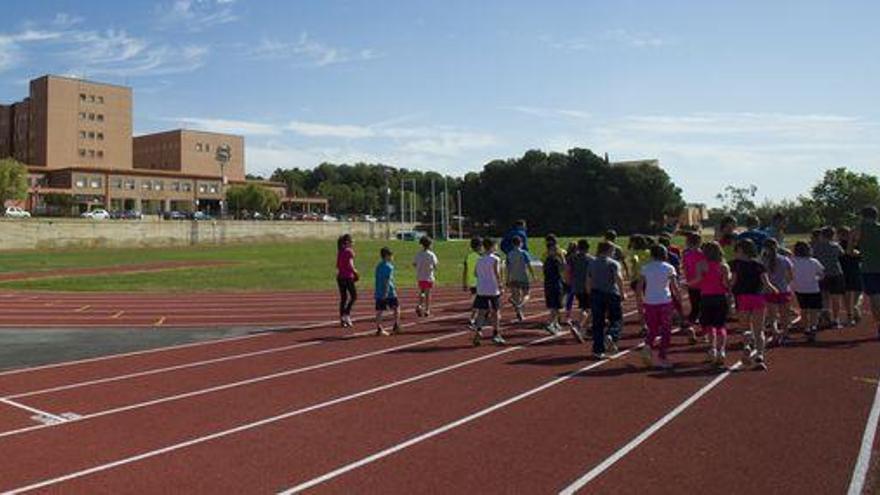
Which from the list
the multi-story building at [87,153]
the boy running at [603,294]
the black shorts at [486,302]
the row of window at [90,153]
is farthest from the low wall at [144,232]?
the boy running at [603,294]

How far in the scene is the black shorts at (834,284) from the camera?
48.4ft

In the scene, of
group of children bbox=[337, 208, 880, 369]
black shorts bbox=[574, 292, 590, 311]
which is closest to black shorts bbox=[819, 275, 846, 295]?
group of children bbox=[337, 208, 880, 369]

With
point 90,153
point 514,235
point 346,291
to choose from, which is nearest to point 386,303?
point 346,291

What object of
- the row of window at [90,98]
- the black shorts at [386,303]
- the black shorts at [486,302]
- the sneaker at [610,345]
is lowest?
the sneaker at [610,345]

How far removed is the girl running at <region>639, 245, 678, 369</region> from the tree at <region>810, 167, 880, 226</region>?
2961 inches

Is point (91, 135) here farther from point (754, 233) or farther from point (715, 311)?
point (715, 311)

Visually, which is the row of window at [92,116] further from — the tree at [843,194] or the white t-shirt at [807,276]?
the white t-shirt at [807,276]

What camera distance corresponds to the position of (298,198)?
133375 millimetres

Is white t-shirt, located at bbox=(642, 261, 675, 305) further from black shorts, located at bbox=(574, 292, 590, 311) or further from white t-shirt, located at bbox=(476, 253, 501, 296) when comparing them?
white t-shirt, located at bbox=(476, 253, 501, 296)

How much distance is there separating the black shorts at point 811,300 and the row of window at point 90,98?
4180 inches

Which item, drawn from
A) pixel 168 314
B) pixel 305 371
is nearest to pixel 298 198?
pixel 168 314

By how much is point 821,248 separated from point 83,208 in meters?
94.3

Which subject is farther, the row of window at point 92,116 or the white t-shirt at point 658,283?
the row of window at point 92,116

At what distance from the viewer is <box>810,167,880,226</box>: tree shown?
80125 millimetres
